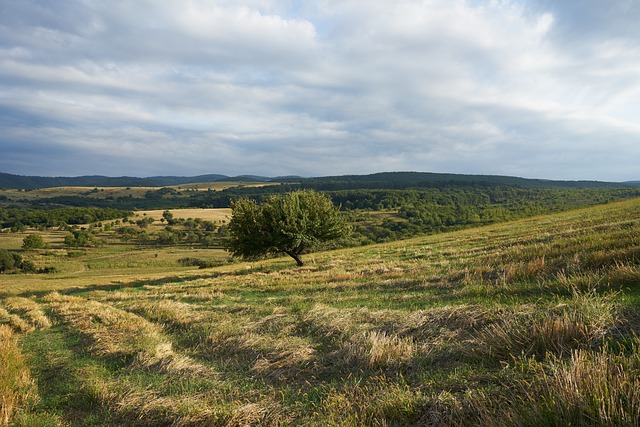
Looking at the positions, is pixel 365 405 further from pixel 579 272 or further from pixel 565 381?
pixel 579 272

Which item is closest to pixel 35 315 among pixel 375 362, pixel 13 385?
pixel 13 385

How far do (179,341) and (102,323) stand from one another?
4.92 meters

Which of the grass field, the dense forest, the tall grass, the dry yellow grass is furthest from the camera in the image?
the dense forest

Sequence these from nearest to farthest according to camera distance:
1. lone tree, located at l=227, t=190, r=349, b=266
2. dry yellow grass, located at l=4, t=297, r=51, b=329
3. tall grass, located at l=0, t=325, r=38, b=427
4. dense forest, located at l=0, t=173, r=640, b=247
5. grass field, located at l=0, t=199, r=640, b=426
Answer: grass field, located at l=0, t=199, r=640, b=426 → tall grass, located at l=0, t=325, r=38, b=427 → dry yellow grass, located at l=4, t=297, r=51, b=329 → lone tree, located at l=227, t=190, r=349, b=266 → dense forest, located at l=0, t=173, r=640, b=247

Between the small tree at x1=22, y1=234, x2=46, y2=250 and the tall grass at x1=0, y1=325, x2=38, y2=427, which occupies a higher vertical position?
the tall grass at x1=0, y1=325, x2=38, y2=427

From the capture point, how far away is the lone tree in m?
35.2

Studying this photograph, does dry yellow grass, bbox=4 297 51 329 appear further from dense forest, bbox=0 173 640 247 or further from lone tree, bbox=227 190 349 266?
dense forest, bbox=0 173 640 247

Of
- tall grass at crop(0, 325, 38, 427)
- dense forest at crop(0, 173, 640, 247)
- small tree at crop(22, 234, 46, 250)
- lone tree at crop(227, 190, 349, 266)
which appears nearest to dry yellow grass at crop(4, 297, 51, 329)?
tall grass at crop(0, 325, 38, 427)

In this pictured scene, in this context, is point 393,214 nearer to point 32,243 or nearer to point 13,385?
point 32,243

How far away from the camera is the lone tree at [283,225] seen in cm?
3516

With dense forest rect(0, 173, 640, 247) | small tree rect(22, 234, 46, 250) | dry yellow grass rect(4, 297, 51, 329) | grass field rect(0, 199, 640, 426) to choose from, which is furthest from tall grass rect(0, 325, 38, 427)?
small tree rect(22, 234, 46, 250)

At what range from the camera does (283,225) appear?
34.2 metres

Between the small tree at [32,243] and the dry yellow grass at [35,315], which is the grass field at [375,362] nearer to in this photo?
the dry yellow grass at [35,315]

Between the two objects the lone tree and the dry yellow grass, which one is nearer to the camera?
the dry yellow grass
